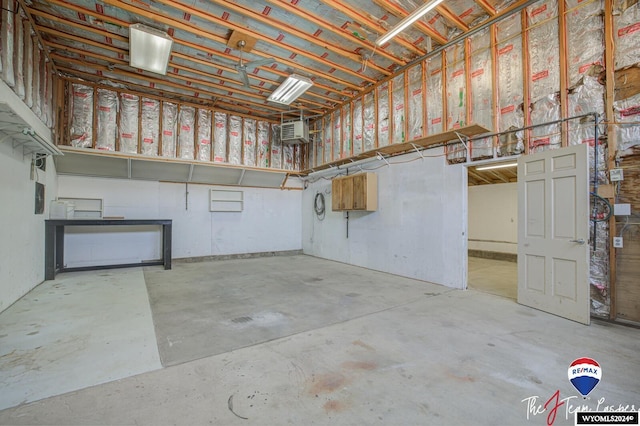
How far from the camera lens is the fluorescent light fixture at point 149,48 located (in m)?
4.00

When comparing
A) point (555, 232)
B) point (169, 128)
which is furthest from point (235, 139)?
point (555, 232)

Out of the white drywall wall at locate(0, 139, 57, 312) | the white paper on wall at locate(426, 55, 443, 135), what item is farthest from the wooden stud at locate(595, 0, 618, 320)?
the white drywall wall at locate(0, 139, 57, 312)

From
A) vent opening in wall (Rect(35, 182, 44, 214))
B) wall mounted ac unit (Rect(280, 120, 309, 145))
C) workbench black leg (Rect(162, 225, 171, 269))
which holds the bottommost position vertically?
workbench black leg (Rect(162, 225, 171, 269))

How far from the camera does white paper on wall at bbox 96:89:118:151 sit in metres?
5.98

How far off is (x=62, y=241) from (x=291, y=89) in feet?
18.4

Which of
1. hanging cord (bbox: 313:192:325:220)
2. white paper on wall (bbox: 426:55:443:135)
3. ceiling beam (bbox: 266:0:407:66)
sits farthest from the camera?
hanging cord (bbox: 313:192:325:220)

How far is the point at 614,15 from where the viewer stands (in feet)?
10.2

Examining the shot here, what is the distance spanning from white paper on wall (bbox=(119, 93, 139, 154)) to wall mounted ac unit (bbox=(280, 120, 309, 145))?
3.38m

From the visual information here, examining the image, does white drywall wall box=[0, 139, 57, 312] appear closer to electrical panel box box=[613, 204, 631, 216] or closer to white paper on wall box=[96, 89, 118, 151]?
white paper on wall box=[96, 89, 118, 151]

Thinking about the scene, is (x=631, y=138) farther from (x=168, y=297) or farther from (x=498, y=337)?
(x=168, y=297)

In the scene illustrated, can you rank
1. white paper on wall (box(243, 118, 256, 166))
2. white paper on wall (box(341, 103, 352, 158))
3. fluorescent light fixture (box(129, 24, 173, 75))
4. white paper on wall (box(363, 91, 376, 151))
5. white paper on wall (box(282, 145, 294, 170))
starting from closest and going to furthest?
fluorescent light fixture (box(129, 24, 173, 75)) < white paper on wall (box(363, 91, 376, 151)) < white paper on wall (box(341, 103, 352, 158)) < white paper on wall (box(243, 118, 256, 166)) < white paper on wall (box(282, 145, 294, 170))

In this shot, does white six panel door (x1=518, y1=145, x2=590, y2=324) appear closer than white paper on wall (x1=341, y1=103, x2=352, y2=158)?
Yes

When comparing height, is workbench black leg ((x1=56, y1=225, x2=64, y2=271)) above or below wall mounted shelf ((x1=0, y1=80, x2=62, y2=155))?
below

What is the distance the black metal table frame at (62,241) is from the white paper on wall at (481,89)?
6.17m
